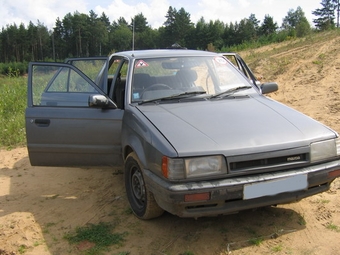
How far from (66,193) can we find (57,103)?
120cm

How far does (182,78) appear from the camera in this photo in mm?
4238

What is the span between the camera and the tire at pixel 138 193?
11.5 ft

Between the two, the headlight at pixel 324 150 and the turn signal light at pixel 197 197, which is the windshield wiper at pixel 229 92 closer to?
the headlight at pixel 324 150

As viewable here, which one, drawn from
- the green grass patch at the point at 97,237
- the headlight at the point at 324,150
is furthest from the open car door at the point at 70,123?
the headlight at the point at 324,150

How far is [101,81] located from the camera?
5.02 meters

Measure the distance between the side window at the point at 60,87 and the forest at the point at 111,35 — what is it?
73.1 m

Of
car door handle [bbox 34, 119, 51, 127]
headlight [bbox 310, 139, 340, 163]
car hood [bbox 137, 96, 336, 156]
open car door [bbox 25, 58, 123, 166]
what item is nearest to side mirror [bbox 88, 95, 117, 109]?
open car door [bbox 25, 58, 123, 166]

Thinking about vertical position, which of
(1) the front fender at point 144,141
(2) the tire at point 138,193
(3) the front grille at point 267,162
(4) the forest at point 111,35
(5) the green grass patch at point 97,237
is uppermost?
(4) the forest at point 111,35

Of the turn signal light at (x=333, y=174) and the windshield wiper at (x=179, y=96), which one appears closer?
the turn signal light at (x=333, y=174)

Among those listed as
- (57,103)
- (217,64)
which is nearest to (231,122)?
(217,64)

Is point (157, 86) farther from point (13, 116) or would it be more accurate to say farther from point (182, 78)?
point (13, 116)

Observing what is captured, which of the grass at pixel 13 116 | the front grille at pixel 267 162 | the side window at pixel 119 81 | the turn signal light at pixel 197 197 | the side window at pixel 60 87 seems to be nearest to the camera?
the turn signal light at pixel 197 197

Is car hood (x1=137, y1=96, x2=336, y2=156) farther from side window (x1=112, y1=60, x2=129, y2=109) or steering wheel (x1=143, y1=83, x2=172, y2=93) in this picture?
side window (x1=112, y1=60, x2=129, y2=109)

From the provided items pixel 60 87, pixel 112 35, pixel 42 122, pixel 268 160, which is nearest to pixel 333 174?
pixel 268 160
